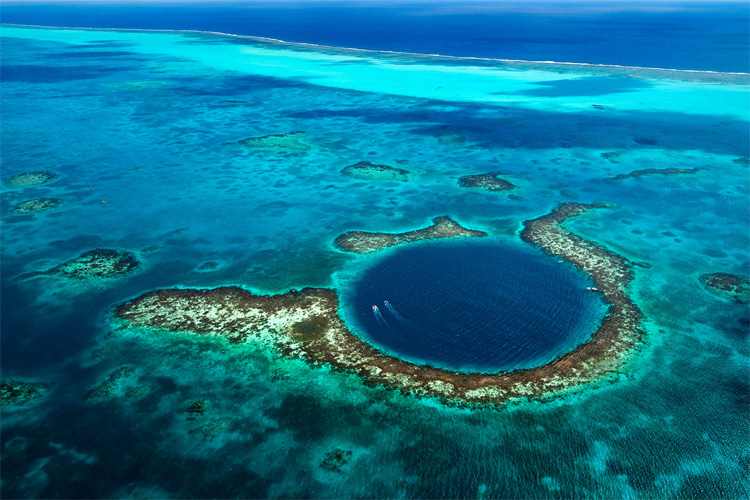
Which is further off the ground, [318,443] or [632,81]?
[632,81]

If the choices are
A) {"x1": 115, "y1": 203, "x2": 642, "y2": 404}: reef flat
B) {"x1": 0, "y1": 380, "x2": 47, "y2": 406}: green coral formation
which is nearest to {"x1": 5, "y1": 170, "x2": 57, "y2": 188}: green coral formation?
{"x1": 115, "y1": 203, "x2": 642, "y2": 404}: reef flat

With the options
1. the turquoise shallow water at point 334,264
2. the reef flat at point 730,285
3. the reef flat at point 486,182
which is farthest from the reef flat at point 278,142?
the reef flat at point 730,285

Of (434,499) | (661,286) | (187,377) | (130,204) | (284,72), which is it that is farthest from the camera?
(284,72)

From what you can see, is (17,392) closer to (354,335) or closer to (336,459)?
(336,459)

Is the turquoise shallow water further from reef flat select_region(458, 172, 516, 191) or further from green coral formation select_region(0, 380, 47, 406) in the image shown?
reef flat select_region(458, 172, 516, 191)

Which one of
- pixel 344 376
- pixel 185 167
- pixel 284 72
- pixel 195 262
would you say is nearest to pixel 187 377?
pixel 344 376

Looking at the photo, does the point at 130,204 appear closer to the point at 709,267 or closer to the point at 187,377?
the point at 187,377

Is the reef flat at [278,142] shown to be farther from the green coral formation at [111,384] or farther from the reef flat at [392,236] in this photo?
the green coral formation at [111,384]
